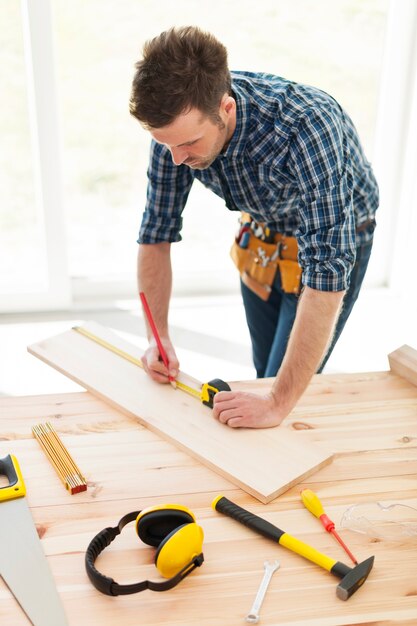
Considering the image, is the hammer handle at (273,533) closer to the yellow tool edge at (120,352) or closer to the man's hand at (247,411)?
the man's hand at (247,411)

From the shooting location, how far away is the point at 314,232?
1.66 m

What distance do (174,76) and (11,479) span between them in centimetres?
93

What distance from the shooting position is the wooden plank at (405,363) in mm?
1765

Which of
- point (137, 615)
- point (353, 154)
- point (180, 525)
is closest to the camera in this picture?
point (137, 615)

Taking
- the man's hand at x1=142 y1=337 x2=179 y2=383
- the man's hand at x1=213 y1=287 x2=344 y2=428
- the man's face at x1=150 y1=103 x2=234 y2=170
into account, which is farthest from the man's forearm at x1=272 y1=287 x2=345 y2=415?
the man's face at x1=150 y1=103 x2=234 y2=170

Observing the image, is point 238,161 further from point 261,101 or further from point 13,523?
point 13,523

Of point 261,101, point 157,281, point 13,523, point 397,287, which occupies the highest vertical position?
point 261,101

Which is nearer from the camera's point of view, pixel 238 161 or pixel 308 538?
pixel 308 538

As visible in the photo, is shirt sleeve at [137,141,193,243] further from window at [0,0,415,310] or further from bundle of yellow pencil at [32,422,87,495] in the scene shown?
window at [0,0,415,310]

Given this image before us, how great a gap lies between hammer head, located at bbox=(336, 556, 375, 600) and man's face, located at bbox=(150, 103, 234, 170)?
3.28 feet

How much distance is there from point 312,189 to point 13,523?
3.25ft

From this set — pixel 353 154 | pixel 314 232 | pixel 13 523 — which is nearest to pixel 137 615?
pixel 13 523

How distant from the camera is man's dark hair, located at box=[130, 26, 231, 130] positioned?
152 cm

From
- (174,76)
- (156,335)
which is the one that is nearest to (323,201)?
(174,76)
